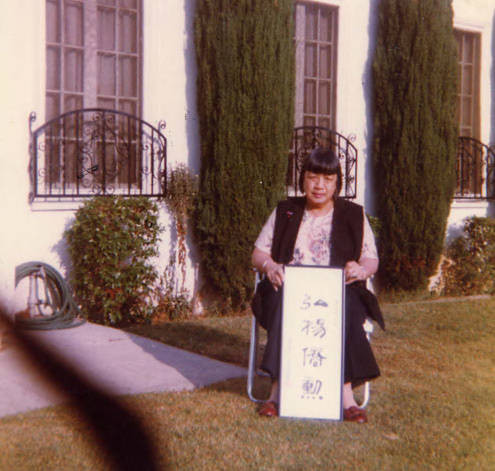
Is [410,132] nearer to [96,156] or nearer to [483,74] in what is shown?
[483,74]

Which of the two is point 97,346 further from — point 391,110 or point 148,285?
point 391,110

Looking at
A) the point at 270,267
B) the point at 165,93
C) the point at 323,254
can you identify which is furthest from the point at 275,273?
the point at 165,93

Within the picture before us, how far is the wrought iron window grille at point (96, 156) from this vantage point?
23.6 feet

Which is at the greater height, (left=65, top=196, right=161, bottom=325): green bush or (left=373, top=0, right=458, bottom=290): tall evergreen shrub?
(left=373, top=0, right=458, bottom=290): tall evergreen shrub

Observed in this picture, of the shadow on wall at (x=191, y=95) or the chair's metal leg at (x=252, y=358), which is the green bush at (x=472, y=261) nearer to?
the shadow on wall at (x=191, y=95)

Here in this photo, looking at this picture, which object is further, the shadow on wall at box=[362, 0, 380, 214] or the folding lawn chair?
the shadow on wall at box=[362, 0, 380, 214]

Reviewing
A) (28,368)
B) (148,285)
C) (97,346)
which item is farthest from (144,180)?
(28,368)

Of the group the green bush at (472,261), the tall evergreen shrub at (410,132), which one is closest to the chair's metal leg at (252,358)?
the tall evergreen shrub at (410,132)

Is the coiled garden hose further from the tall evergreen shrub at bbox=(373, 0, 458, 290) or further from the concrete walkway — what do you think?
the tall evergreen shrub at bbox=(373, 0, 458, 290)

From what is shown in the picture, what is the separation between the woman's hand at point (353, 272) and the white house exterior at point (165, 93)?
113 inches

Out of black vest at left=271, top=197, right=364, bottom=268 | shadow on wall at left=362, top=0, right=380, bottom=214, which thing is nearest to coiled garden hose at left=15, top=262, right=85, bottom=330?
black vest at left=271, top=197, right=364, bottom=268

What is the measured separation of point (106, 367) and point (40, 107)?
3044 millimetres

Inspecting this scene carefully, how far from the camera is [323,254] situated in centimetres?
447

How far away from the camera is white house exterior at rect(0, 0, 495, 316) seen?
20.6 ft
